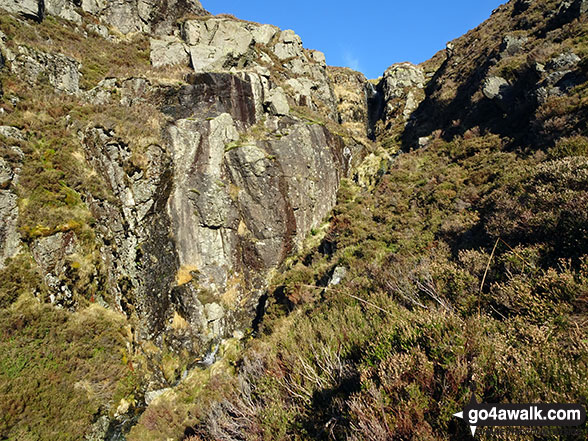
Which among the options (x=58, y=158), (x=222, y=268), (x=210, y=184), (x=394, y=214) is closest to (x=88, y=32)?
(x=58, y=158)

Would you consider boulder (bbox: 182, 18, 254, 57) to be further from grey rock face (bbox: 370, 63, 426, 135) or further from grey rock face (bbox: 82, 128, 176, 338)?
grey rock face (bbox: 370, 63, 426, 135)

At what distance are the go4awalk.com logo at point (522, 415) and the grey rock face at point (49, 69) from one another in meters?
22.2

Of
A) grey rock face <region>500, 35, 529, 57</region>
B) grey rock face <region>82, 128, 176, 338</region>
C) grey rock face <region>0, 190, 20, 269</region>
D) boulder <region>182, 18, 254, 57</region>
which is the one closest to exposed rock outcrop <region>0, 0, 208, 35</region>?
boulder <region>182, 18, 254, 57</region>

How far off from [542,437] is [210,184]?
14569 mm

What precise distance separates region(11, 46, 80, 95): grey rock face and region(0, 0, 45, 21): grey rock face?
5.00m

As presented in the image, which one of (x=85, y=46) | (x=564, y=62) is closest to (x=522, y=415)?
(x=564, y=62)

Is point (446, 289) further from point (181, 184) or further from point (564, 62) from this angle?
point (564, 62)

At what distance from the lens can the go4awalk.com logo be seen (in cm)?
179

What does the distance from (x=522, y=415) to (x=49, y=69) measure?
23583 mm

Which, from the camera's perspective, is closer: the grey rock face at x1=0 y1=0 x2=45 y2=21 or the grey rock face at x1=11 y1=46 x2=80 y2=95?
the grey rock face at x1=11 y1=46 x2=80 y2=95

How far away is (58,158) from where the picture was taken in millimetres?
11664

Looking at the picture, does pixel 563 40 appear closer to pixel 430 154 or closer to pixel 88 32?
pixel 430 154

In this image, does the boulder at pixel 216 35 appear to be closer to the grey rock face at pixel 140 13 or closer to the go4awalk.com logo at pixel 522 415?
the grey rock face at pixel 140 13

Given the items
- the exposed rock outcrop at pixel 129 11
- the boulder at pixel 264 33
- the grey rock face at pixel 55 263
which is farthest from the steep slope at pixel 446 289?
the exposed rock outcrop at pixel 129 11
